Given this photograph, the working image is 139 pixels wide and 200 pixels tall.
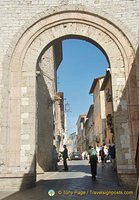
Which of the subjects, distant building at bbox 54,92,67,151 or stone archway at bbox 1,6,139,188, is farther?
distant building at bbox 54,92,67,151

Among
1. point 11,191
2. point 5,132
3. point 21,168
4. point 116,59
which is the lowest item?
point 11,191

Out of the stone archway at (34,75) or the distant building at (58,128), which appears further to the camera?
the distant building at (58,128)

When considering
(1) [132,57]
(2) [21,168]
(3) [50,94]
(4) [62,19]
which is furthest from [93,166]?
(3) [50,94]

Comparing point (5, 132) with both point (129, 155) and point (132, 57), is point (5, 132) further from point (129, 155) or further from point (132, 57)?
point (132, 57)

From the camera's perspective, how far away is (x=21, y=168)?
25.8 ft

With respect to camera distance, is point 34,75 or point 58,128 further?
point 58,128

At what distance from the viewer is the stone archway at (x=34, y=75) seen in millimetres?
7898

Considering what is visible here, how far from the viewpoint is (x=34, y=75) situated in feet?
28.6

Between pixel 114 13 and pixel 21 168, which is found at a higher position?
pixel 114 13

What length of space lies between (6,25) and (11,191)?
591 centimetres

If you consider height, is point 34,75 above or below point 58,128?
above

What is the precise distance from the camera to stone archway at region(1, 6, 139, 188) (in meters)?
7.90

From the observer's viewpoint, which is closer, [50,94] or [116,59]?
[116,59]

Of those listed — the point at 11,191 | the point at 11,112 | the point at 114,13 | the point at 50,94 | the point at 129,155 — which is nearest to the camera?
the point at 11,191
